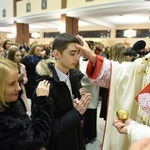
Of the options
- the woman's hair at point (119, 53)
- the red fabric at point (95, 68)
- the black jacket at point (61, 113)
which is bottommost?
the black jacket at point (61, 113)

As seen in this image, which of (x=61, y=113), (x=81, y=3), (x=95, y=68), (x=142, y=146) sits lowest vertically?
(x=61, y=113)

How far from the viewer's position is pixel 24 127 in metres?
1.07

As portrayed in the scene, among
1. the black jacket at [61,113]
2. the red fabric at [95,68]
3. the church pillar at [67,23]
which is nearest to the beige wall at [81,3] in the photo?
the church pillar at [67,23]

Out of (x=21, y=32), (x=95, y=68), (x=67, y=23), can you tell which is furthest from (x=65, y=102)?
(x=21, y=32)

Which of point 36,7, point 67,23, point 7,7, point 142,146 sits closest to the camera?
point 142,146

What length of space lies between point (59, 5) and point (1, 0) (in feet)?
20.9

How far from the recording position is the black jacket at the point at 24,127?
1017mm

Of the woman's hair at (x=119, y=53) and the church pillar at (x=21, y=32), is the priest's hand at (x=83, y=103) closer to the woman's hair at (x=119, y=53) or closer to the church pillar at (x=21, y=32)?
the woman's hair at (x=119, y=53)

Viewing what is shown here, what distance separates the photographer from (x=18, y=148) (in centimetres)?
102

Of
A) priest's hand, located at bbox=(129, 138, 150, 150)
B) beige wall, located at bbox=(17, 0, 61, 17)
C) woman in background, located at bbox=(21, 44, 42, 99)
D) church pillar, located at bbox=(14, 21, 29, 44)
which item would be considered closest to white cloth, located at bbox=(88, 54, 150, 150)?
priest's hand, located at bbox=(129, 138, 150, 150)

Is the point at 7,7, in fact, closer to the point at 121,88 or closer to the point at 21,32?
the point at 21,32

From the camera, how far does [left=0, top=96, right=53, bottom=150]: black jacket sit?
1017 millimetres

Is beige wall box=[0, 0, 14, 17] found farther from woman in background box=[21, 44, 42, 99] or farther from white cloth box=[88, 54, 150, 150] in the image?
white cloth box=[88, 54, 150, 150]

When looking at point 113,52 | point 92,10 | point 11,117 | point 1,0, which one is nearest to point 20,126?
point 11,117
